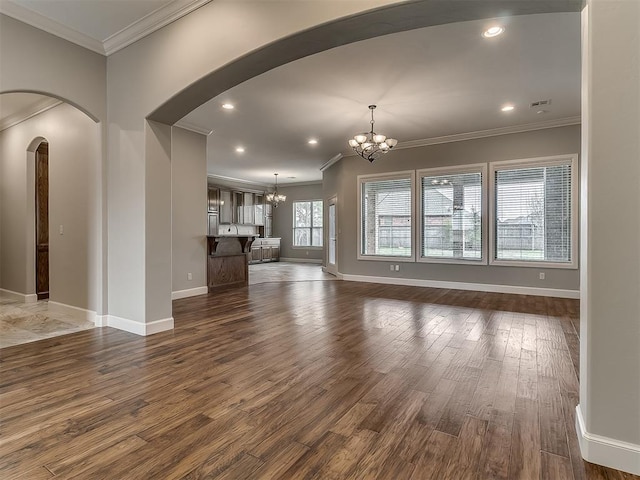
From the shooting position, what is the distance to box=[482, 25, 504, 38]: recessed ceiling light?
3.09m

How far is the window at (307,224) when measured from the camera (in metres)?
12.8

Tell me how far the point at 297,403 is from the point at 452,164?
Result: 5925 mm

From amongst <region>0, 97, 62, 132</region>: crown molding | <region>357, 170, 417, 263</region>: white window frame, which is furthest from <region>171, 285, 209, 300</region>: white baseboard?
<region>357, 170, 417, 263</region>: white window frame

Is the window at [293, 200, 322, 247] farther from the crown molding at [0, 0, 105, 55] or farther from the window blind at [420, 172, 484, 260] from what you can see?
the crown molding at [0, 0, 105, 55]

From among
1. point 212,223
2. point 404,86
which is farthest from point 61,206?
point 212,223

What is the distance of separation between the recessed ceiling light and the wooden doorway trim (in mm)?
6321

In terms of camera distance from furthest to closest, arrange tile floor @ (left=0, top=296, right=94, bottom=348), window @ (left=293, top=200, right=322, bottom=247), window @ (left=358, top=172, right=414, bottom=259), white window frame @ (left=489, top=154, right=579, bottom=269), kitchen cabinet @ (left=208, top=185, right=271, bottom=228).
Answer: window @ (left=293, top=200, right=322, bottom=247)
kitchen cabinet @ (left=208, top=185, right=271, bottom=228)
window @ (left=358, top=172, right=414, bottom=259)
white window frame @ (left=489, top=154, right=579, bottom=269)
tile floor @ (left=0, top=296, right=94, bottom=348)

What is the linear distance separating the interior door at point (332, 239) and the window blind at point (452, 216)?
2463 millimetres

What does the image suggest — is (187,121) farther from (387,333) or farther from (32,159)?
(387,333)

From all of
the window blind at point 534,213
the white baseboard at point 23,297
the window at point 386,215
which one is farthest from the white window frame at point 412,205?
the white baseboard at point 23,297

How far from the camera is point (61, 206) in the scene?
14.6 ft

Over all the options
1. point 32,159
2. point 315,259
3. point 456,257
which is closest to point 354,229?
point 456,257

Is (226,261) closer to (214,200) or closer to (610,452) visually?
(214,200)

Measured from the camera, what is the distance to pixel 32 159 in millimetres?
5285
